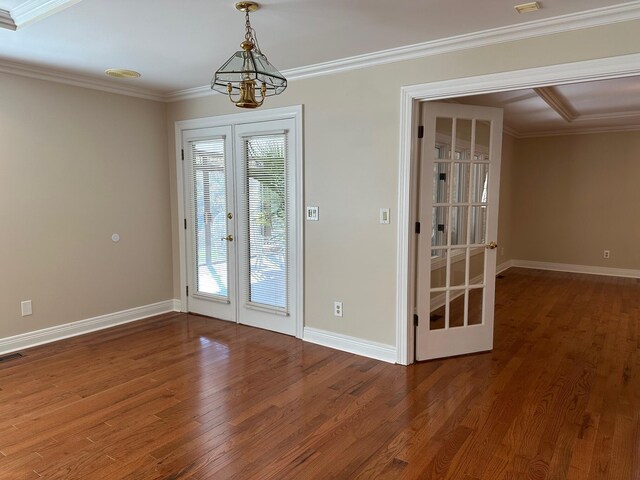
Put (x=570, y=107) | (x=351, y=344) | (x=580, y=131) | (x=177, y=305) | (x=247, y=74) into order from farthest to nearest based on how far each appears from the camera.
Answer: (x=580, y=131) < (x=570, y=107) < (x=177, y=305) < (x=351, y=344) < (x=247, y=74)

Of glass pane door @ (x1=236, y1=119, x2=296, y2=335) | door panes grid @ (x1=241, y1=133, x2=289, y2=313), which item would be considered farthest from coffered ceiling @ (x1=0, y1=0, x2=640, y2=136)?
door panes grid @ (x1=241, y1=133, x2=289, y2=313)

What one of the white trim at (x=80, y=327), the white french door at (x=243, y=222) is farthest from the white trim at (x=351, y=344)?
the white trim at (x=80, y=327)

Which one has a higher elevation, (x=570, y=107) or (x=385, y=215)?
(x=570, y=107)

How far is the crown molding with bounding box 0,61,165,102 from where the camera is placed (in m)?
3.71

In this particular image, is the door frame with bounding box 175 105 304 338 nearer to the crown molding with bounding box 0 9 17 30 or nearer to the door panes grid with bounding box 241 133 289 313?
the door panes grid with bounding box 241 133 289 313

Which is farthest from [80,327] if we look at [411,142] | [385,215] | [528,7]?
[528,7]

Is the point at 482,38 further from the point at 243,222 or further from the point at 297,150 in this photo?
the point at 243,222

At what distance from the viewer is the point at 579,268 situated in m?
7.54

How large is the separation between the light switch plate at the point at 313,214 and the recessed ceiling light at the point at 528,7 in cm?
212

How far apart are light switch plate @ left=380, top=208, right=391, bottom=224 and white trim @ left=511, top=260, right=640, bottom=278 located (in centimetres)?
548

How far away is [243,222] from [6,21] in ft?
7.94

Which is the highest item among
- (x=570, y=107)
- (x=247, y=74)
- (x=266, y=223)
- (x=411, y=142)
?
(x=570, y=107)

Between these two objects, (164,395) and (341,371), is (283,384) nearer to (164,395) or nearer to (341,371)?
(341,371)

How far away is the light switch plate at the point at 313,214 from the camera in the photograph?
3.97 meters
